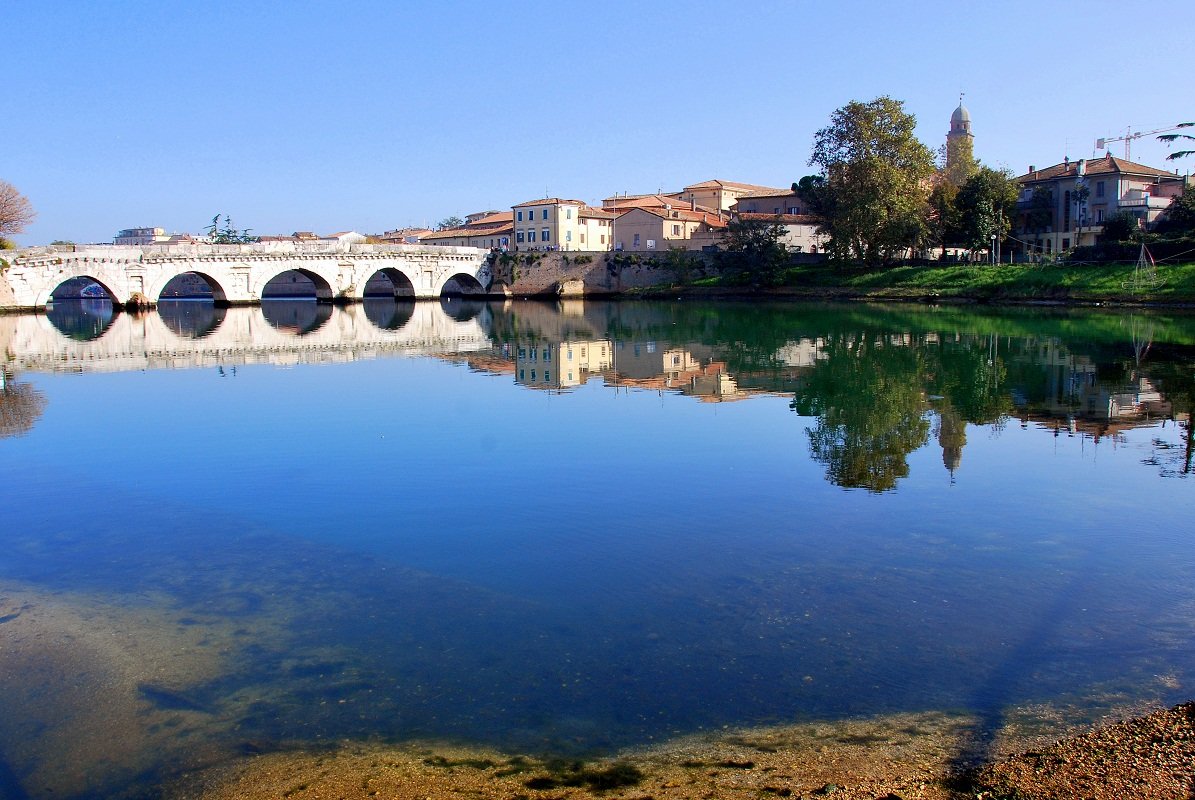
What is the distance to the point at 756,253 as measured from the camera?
5959 centimetres

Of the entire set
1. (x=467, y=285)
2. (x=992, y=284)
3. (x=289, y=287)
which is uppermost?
(x=289, y=287)

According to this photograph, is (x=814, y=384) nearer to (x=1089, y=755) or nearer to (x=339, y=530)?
(x=339, y=530)

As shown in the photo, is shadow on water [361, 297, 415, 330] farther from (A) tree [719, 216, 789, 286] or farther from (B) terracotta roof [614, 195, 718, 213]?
(B) terracotta roof [614, 195, 718, 213]

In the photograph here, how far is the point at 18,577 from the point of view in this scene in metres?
8.08

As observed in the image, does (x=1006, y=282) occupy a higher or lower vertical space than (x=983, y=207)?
lower

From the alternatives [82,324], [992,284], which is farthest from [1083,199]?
[82,324]

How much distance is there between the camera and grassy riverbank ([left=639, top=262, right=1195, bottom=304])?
43.1m

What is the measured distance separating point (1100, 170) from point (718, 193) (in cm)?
3116

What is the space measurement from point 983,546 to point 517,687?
488 cm

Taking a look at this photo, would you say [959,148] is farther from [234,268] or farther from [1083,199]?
[234,268]

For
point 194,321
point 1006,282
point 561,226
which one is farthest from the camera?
point 561,226

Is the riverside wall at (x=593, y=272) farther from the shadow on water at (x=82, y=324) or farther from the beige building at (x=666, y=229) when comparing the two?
the shadow on water at (x=82, y=324)

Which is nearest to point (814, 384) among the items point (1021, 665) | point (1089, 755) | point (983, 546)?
point (983, 546)

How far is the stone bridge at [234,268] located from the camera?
48219mm
